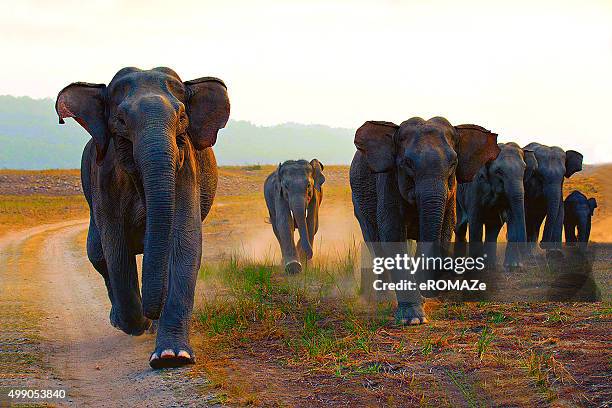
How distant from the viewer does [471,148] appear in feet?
32.9

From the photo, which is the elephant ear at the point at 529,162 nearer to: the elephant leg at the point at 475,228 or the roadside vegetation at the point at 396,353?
the elephant leg at the point at 475,228

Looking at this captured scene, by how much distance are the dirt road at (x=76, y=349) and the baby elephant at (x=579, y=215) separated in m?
10.3

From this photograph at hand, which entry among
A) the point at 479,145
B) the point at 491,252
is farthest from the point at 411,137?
the point at 491,252

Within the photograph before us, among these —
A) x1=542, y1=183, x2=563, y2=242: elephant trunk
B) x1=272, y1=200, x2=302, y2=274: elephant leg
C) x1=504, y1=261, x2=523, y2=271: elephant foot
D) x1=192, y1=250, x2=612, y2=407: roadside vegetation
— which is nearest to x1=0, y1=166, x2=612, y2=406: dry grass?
x1=192, y1=250, x2=612, y2=407: roadside vegetation

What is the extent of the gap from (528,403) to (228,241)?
1823 centimetres

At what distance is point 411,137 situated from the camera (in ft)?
31.6

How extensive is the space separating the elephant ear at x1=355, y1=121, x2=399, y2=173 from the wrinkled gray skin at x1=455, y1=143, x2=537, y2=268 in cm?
523

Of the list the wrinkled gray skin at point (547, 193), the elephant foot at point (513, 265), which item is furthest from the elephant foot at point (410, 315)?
the wrinkled gray skin at point (547, 193)

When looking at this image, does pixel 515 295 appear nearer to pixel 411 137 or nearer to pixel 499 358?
pixel 411 137

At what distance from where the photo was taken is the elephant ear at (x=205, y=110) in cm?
798

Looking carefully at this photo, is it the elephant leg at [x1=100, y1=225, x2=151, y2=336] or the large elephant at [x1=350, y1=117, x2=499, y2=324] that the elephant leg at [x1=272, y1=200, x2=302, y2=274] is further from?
the elephant leg at [x1=100, y1=225, x2=151, y2=336]

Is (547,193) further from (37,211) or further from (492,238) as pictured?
(37,211)

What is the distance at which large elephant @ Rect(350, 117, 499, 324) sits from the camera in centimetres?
921

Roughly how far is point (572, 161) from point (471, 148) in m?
8.84
